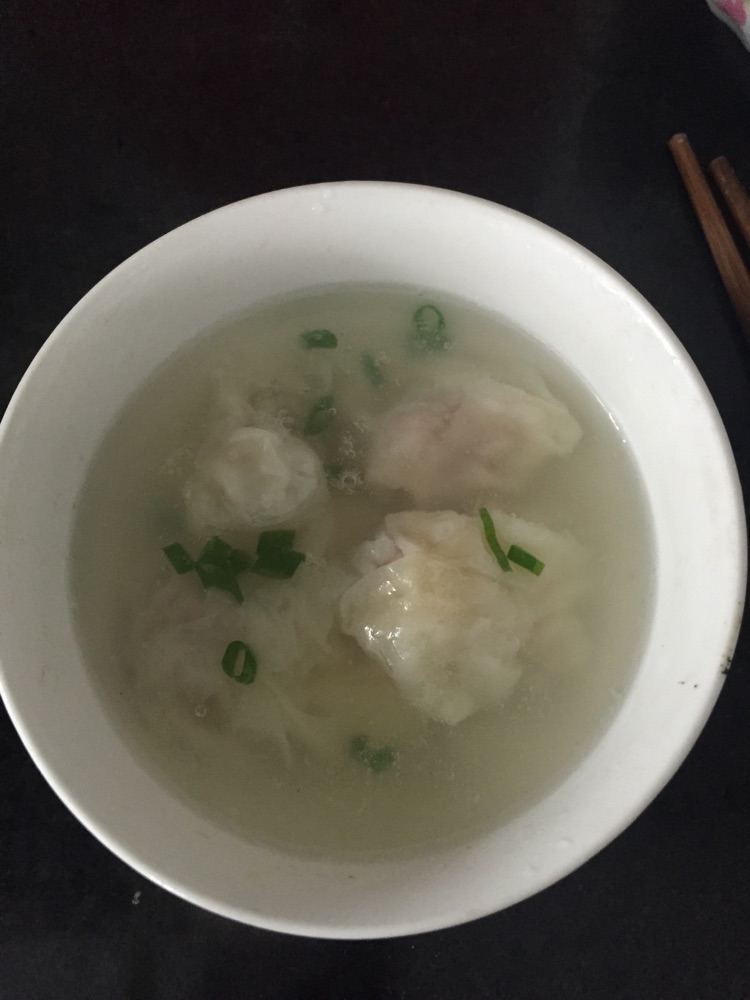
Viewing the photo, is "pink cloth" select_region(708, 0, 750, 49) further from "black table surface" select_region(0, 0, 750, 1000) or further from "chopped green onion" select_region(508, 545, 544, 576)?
"chopped green onion" select_region(508, 545, 544, 576)

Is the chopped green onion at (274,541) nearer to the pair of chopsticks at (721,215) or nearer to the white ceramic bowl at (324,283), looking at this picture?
the white ceramic bowl at (324,283)

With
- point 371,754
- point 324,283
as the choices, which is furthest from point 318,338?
point 371,754

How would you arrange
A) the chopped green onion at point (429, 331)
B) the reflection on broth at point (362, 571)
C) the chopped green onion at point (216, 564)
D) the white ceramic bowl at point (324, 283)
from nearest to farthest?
the white ceramic bowl at point (324, 283) → the reflection on broth at point (362, 571) → the chopped green onion at point (216, 564) → the chopped green onion at point (429, 331)

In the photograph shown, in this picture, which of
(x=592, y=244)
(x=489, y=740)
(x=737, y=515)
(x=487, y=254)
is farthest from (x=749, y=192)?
(x=489, y=740)

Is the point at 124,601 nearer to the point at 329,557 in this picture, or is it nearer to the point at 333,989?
the point at 329,557

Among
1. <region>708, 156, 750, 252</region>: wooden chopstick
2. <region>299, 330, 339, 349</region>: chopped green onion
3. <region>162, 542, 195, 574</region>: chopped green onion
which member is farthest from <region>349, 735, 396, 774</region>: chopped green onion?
<region>708, 156, 750, 252</region>: wooden chopstick

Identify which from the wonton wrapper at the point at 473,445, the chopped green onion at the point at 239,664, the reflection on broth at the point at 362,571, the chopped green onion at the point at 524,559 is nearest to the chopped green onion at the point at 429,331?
the reflection on broth at the point at 362,571
